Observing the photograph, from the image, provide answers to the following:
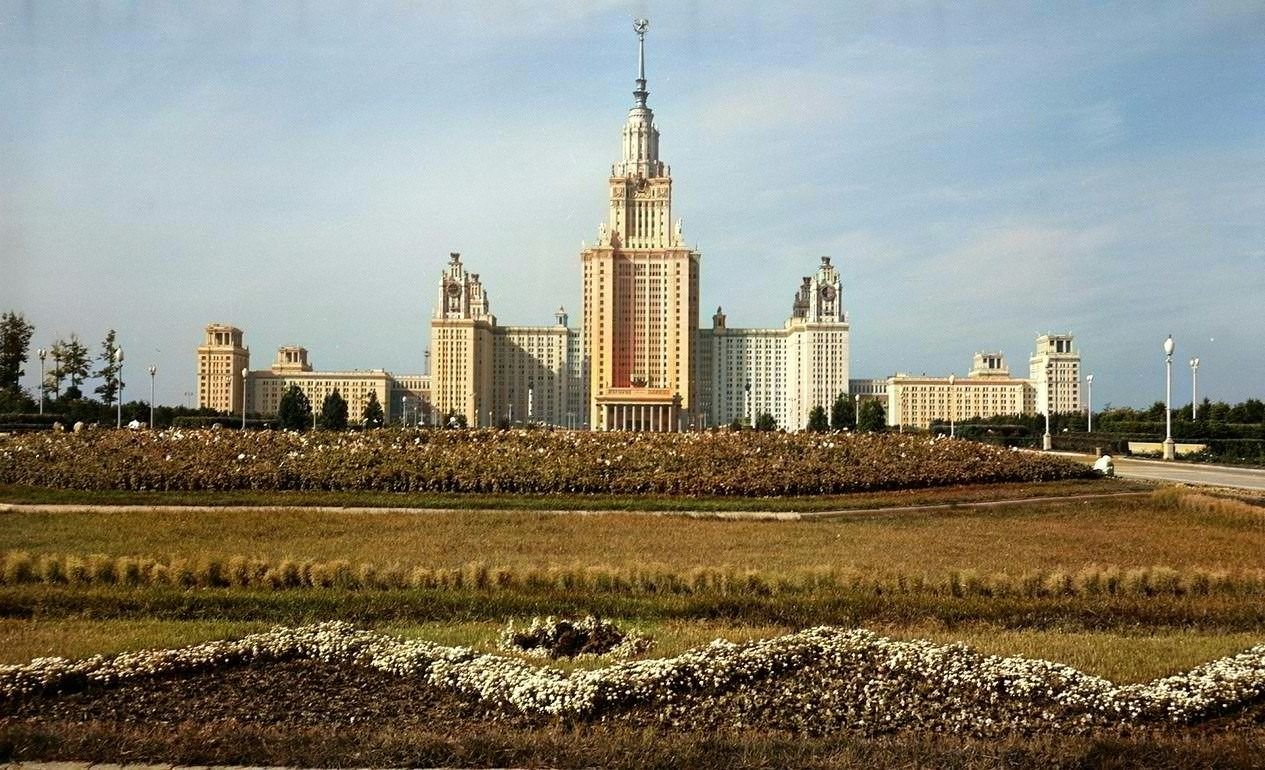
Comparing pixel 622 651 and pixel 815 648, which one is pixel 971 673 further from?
pixel 622 651

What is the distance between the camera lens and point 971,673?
6270 mm

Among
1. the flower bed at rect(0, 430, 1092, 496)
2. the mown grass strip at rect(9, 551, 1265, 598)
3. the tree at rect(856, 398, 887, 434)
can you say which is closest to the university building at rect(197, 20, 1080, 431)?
the tree at rect(856, 398, 887, 434)

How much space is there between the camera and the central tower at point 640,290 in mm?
109375

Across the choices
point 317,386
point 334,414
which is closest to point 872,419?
point 334,414

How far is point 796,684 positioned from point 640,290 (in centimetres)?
10552

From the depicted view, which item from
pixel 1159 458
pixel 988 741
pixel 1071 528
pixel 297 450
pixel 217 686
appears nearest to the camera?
pixel 988 741

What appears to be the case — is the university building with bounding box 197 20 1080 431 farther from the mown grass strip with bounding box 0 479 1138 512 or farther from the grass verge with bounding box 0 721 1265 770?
the grass verge with bounding box 0 721 1265 770

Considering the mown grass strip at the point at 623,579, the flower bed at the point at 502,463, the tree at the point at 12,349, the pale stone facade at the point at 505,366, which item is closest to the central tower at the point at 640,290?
the pale stone facade at the point at 505,366

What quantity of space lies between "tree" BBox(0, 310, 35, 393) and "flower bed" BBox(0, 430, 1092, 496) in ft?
81.1

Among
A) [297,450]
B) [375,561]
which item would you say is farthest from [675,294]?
[375,561]

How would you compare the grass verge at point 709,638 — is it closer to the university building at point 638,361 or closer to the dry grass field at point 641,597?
the dry grass field at point 641,597

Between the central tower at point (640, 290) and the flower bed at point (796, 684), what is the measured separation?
99.5 metres

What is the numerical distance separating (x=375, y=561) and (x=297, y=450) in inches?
395

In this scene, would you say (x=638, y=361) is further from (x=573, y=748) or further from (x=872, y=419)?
(x=573, y=748)
